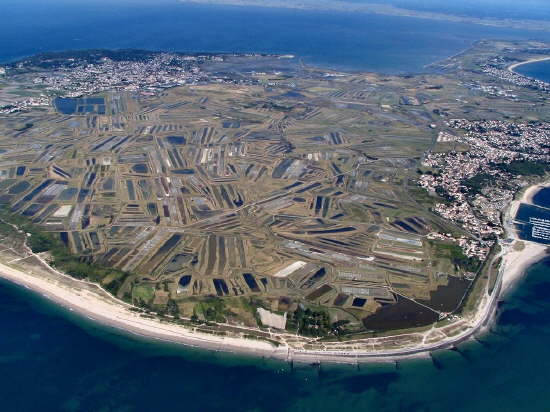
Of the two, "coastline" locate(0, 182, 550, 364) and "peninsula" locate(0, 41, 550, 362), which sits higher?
"peninsula" locate(0, 41, 550, 362)

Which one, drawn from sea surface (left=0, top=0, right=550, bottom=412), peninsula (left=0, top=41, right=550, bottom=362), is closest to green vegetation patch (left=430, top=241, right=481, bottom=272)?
peninsula (left=0, top=41, right=550, bottom=362)

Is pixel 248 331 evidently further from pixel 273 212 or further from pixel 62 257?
pixel 62 257

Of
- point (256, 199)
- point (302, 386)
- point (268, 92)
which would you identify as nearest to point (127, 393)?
point (302, 386)

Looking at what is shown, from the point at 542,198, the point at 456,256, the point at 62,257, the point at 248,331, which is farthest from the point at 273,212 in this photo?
the point at 542,198

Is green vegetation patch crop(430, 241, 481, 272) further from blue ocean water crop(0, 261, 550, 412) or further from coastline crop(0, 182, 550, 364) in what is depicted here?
blue ocean water crop(0, 261, 550, 412)

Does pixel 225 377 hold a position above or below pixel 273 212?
below

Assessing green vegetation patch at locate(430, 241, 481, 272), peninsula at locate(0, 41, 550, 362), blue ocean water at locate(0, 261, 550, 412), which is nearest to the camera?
blue ocean water at locate(0, 261, 550, 412)
